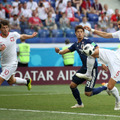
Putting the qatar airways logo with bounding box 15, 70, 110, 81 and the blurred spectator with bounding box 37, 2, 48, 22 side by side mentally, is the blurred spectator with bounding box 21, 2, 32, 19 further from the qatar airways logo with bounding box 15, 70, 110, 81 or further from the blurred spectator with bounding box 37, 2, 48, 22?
the qatar airways logo with bounding box 15, 70, 110, 81

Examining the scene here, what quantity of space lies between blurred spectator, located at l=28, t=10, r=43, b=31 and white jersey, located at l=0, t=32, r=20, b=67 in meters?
9.07

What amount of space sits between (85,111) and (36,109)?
1174 mm

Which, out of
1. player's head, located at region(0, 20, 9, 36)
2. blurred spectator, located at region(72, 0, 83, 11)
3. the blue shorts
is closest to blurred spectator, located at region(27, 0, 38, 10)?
blurred spectator, located at region(72, 0, 83, 11)

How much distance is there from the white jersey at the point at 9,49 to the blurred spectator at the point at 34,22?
29.8ft

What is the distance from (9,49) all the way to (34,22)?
9780 millimetres

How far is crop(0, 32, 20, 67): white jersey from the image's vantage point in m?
11.3

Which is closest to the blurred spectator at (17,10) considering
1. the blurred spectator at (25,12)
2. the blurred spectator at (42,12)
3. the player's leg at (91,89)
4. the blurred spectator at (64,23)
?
the blurred spectator at (25,12)

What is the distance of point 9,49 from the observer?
37.3 feet

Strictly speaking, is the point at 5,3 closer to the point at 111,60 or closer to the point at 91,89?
the point at 91,89

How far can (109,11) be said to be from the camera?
941 inches

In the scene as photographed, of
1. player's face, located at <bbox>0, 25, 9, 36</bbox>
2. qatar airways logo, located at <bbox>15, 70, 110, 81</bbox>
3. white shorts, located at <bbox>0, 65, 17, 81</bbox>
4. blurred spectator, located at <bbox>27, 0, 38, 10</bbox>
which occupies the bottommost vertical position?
qatar airways logo, located at <bbox>15, 70, 110, 81</bbox>

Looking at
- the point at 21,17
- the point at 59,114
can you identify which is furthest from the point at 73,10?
the point at 59,114

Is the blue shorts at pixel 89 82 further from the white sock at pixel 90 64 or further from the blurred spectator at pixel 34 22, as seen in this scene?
the blurred spectator at pixel 34 22

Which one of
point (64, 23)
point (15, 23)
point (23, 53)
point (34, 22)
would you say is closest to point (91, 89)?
point (23, 53)
